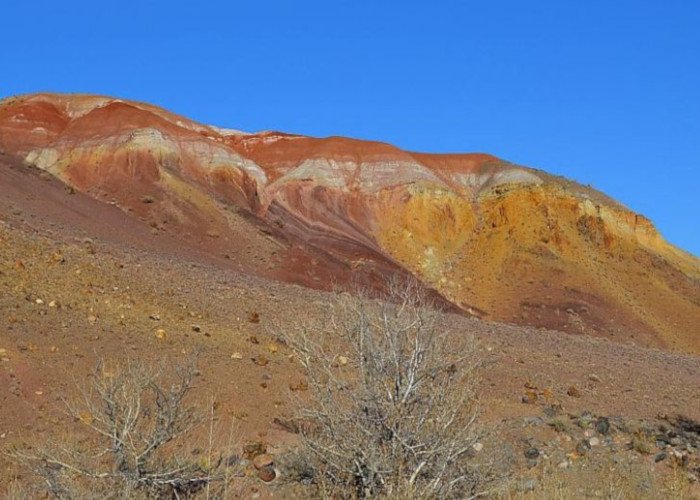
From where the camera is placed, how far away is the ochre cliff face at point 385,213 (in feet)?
132

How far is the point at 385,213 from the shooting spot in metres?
51.9

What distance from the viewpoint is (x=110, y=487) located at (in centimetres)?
837

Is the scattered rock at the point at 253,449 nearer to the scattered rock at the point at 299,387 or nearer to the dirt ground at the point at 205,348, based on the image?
the dirt ground at the point at 205,348

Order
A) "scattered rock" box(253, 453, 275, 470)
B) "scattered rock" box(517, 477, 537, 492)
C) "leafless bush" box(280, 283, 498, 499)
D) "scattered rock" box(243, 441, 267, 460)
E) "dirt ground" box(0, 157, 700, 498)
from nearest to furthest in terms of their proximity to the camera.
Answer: "leafless bush" box(280, 283, 498, 499) → "scattered rock" box(517, 477, 537, 492) → "scattered rock" box(253, 453, 275, 470) → "scattered rock" box(243, 441, 267, 460) → "dirt ground" box(0, 157, 700, 498)

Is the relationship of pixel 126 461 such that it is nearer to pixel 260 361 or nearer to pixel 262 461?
pixel 262 461

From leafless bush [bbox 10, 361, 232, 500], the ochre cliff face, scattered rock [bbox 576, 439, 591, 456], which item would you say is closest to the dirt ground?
scattered rock [bbox 576, 439, 591, 456]

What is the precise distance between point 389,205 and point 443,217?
3575mm

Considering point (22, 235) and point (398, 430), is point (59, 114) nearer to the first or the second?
point (22, 235)

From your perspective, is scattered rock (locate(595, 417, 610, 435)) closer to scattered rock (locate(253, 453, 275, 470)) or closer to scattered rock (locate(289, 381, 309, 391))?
scattered rock (locate(289, 381, 309, 391))

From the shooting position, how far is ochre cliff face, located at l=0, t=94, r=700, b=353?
40.2 meters

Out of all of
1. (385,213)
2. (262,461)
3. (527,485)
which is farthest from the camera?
(385,213)

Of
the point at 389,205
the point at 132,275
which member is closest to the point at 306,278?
the point at 132,275

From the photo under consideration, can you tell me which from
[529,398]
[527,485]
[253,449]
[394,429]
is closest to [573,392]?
[529,398]

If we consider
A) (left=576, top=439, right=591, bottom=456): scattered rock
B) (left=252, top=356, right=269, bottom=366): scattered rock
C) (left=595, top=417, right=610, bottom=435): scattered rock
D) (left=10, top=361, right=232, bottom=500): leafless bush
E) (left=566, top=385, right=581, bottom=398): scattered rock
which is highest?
(left=566, top=385, right=581, bottom=398): scattered rock
